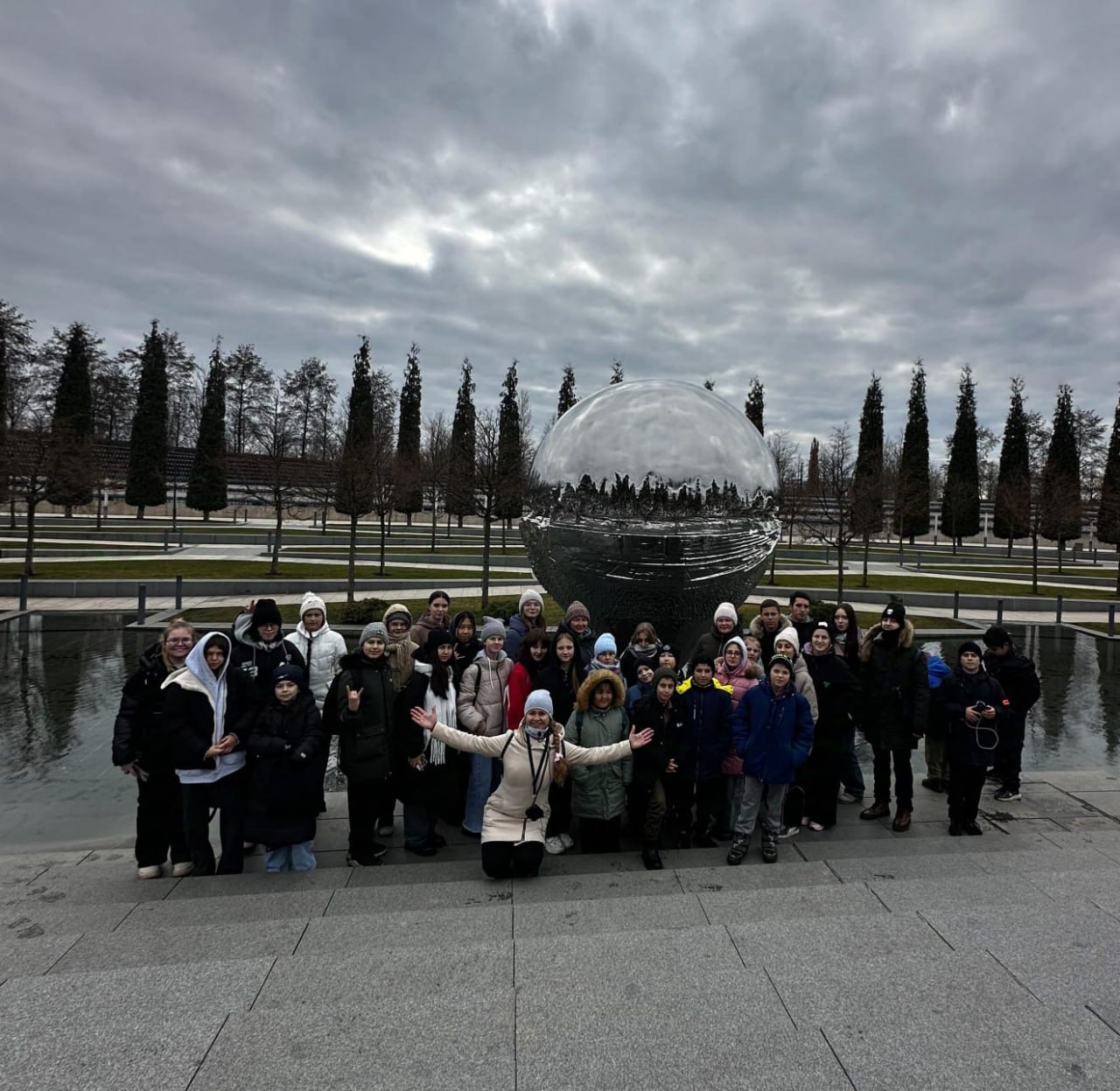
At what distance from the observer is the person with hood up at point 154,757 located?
177 inches

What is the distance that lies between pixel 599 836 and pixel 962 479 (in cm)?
6146

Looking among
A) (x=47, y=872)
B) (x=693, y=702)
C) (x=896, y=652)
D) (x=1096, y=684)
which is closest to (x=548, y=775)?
(x=693, y=702)

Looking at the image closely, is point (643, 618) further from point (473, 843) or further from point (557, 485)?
point (473, 843)

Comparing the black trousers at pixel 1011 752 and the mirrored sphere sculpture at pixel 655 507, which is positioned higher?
the mirrored sphere sculpture at pixel 655 507

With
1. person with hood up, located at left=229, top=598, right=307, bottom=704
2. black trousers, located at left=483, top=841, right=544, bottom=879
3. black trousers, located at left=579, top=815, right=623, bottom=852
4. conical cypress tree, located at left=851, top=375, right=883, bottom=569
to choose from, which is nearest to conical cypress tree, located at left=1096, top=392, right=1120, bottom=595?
conical cypress tree, located at left=851, top=375, right=883, bottom=569

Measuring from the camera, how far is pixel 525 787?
175 inches

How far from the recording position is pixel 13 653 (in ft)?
40.4

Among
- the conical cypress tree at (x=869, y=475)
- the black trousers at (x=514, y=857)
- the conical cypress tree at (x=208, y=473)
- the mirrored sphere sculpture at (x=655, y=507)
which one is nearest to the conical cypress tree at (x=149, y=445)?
the conical cypress tree at (x=208, y=473)

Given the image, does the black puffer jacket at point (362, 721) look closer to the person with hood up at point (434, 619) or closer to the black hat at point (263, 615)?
the black hat at point (263, 615)

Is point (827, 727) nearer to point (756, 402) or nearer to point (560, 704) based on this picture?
point (560, 704)

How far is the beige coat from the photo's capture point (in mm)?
4398

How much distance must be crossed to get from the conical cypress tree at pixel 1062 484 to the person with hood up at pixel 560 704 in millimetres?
30438

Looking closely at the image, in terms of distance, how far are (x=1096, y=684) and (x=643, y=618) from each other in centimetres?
952

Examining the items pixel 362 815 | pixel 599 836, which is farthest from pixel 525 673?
pixel 362 815
